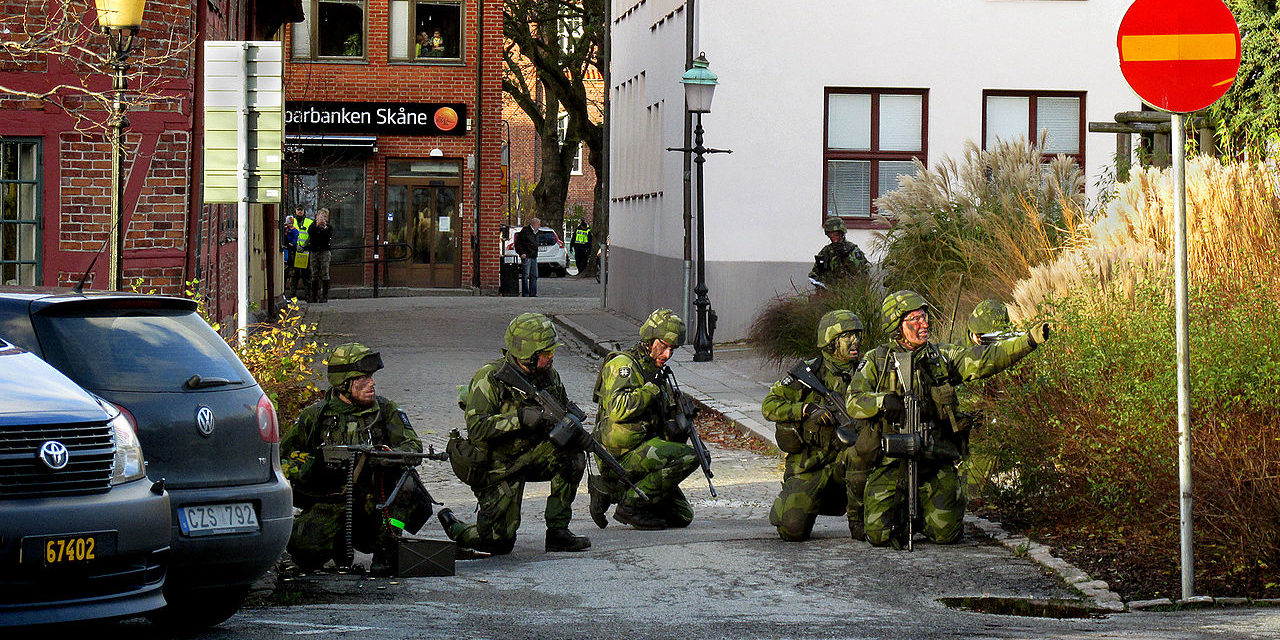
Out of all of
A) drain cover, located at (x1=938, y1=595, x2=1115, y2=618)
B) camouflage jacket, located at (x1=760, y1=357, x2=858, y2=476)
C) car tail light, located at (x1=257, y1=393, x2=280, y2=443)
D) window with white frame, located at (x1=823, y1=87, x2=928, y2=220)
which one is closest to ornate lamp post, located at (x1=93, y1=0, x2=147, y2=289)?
camouflage jacket, located at (x1=760, y1=357, x2=858, y2=476)

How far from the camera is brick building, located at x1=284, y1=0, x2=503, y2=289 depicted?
39.0 meters

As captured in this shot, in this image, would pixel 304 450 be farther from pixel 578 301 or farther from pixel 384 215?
pixel 384 215

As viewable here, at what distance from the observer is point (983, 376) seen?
9.71 meters

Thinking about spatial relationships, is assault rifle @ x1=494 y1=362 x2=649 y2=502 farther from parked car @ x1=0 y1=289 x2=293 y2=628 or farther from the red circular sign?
the red circular sign

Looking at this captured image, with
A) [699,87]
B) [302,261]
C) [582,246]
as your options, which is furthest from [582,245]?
[699,87]

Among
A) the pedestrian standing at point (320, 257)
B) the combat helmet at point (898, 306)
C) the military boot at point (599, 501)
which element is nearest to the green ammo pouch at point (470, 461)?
the military boot at point (599, 501)

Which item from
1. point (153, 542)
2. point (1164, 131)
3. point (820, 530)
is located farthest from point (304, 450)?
point (1164, 131)

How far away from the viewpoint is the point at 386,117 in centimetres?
3897

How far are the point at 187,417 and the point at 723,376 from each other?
43.9 ft

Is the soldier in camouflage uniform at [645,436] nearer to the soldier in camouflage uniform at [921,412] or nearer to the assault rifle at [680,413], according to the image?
the assault rifle at [680,413]

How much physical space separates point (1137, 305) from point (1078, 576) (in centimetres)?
183

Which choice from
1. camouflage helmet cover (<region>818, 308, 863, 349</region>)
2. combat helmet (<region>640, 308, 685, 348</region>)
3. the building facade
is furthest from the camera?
the building facade

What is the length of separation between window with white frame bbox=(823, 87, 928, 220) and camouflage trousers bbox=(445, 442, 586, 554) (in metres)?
15.3

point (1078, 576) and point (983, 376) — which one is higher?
point (983, 376)
